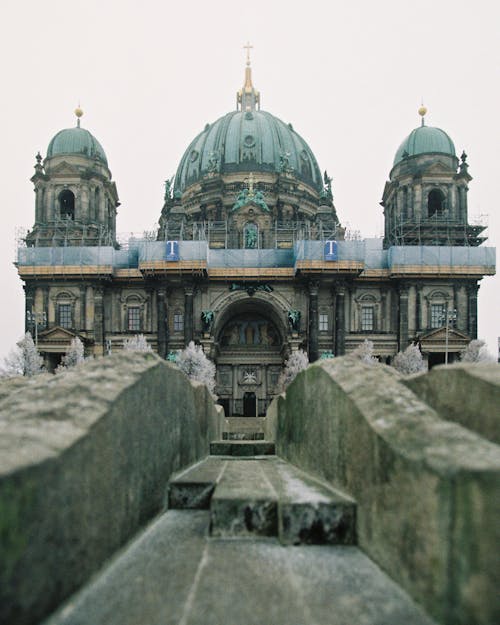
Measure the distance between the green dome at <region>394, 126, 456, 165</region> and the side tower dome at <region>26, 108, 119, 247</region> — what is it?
2982 centimetres

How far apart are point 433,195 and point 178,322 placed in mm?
27264

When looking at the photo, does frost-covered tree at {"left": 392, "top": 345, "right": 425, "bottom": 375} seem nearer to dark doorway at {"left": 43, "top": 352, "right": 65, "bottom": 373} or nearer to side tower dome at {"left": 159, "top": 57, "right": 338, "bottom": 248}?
side tower dome at {"left": 159, "top": 57, "right": 338, "bottom": 248}

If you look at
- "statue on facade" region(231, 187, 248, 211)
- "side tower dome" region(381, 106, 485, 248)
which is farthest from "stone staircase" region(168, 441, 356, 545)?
"statue on facade" region(231, 187, 248, 211)

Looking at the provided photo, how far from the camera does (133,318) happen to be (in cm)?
4781

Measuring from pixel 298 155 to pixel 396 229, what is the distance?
1842 cm

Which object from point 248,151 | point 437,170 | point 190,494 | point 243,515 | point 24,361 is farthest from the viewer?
point 248,151

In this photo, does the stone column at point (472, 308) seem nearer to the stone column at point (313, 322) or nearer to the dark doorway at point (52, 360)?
the stone column at point (313, 322)

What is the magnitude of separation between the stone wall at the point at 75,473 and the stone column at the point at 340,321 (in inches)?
1642

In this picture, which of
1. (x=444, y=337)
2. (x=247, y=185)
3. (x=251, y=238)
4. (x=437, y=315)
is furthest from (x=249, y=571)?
(x=247, y=185)

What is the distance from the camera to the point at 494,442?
281cm

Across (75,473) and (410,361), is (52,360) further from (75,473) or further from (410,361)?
(75,473)

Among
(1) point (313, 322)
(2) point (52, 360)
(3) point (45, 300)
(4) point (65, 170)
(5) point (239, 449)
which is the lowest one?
(2) point (52, 360)

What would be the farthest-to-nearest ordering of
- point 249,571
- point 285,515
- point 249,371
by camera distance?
point 249,371 < point 285,515 < point 249,571

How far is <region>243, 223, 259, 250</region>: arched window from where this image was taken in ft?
170
